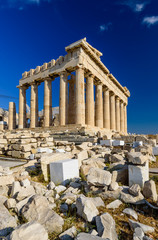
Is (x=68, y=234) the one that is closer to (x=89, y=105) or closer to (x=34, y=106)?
(x=89, y=105)

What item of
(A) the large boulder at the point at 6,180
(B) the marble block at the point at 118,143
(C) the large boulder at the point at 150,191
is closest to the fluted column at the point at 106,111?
(B) the marble block at the point at 118,143

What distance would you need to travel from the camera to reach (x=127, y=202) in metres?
2.57

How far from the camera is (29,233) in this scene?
165cm

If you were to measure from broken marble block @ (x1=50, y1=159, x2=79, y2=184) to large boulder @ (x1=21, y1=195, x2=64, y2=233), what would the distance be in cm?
132

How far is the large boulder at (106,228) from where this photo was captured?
1.75 m

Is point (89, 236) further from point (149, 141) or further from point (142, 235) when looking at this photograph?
point (149, 141)

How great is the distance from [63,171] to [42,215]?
60.5 inches

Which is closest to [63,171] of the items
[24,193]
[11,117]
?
[24,193]

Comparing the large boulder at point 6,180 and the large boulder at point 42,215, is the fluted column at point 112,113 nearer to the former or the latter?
the large boulder at point 6,180

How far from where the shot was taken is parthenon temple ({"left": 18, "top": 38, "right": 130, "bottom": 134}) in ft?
57.1

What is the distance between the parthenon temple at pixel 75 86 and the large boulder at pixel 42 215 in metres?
13.9

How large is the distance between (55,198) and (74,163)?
1.19 m

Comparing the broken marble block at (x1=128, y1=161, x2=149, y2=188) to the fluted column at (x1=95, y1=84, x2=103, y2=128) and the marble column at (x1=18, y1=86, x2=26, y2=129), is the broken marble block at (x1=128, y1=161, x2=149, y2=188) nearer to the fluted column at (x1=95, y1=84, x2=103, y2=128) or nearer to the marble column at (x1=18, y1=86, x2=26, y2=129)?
the fluted column at (x1=95, y1=84, x2=103, y2=128)

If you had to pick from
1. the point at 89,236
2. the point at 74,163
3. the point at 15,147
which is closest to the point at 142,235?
the point at 89,236
